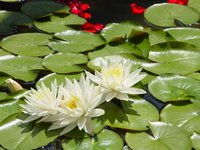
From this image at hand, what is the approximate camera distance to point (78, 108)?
1.35 meters

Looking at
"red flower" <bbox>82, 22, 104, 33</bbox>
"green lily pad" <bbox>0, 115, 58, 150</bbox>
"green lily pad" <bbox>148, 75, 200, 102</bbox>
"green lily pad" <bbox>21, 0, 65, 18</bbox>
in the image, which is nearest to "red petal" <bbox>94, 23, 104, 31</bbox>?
"red flower" <bbox>82, 22, 104, 33</bbox>

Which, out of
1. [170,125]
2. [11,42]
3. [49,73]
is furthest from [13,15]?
[170,125]

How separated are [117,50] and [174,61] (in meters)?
0.26

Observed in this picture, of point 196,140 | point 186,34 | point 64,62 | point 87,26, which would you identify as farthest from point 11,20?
point 196,140

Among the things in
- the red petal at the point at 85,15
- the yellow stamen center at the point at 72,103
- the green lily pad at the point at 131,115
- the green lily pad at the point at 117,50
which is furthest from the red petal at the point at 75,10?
the yellow stamen center at the point at 72,103

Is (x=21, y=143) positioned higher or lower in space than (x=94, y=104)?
lower

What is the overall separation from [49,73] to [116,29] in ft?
1.46

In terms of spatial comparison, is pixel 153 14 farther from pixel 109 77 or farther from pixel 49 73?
pixel 109 77

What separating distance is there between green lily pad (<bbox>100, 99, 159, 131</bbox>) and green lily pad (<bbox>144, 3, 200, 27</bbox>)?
721mm

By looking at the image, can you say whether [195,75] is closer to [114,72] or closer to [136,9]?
[114,72]

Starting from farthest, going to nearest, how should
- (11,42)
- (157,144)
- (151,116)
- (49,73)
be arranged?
(11,42) < (49,73) < (151,116) < (157,144)

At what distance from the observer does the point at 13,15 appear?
2217 mm

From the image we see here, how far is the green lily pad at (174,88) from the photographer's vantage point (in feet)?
5.21

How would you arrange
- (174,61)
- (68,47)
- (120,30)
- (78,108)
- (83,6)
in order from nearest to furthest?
1. (78,108)
2. (174,61)
3. (68,47)
4. (120,30)
5. (83,6)
